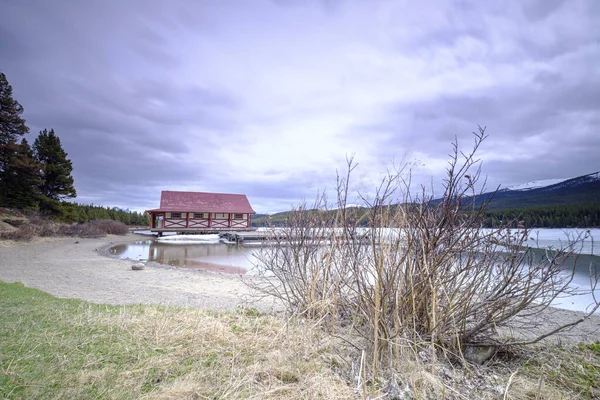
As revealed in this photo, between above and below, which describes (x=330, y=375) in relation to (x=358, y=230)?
below

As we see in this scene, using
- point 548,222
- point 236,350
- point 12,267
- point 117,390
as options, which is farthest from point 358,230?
point 548,222

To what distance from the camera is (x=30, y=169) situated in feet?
79.0

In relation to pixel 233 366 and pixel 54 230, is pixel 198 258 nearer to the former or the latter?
pixel 233 366

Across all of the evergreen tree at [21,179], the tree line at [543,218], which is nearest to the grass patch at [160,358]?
the tree line at [543,218]

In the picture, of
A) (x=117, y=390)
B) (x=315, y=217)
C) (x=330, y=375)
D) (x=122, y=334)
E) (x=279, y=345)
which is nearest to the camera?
(x=117, y=390)

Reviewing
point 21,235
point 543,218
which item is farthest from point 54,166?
point 543,218

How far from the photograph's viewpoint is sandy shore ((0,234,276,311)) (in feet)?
22.0

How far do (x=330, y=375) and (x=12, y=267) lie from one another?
13188 mm

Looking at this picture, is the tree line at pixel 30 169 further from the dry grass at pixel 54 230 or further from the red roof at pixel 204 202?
the red roof at pixel 204 202

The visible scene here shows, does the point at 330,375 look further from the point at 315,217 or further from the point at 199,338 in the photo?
the point at 315,217

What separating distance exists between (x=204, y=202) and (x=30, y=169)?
16097 mm

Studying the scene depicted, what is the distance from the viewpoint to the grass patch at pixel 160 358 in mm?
2215

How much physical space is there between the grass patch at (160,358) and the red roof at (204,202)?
32.1 m

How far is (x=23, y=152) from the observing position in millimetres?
24750
